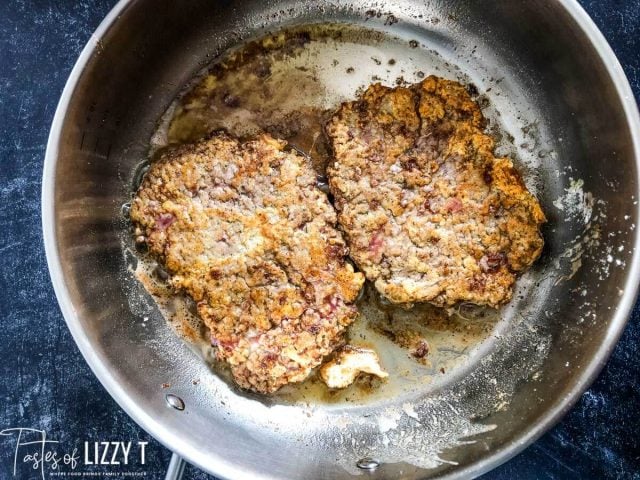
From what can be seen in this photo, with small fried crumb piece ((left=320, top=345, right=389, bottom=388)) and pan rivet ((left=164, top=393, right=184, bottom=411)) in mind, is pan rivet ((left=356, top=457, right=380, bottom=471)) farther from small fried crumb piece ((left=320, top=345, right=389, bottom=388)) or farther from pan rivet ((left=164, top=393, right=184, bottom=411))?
pan rivet ((left=164, top=393, right=184, bottom=411))

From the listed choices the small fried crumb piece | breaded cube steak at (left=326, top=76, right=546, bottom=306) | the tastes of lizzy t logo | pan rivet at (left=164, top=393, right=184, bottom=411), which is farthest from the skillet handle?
breaded cube steak at (left=326, top=76, right=546, bottom=306)

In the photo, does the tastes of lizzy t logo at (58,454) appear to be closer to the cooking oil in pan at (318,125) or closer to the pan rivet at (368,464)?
the cooking oil in pan at (318,125)

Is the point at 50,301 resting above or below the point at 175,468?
above

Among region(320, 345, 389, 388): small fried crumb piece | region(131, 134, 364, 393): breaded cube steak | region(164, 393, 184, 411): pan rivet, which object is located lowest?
region(164, 393, 184, 411): pan rivet

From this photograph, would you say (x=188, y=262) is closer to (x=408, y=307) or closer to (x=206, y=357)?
(x=206, y=357)

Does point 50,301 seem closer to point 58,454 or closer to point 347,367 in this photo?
point 58,454

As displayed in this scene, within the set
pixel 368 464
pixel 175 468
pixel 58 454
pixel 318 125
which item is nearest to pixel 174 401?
pixel 175 468

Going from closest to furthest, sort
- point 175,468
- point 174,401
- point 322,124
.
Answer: point 175,468, point 174,401, point 322,124
